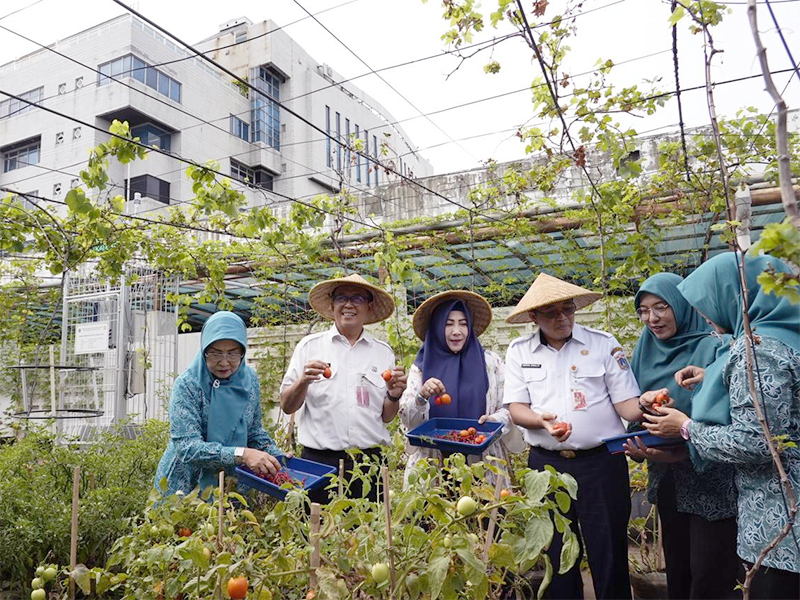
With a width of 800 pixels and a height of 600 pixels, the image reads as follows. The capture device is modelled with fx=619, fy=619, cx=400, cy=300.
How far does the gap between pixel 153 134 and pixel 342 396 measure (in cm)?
1784

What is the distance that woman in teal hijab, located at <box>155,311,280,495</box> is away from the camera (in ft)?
7.17

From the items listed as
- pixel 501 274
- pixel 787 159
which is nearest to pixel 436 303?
pixel 787 159

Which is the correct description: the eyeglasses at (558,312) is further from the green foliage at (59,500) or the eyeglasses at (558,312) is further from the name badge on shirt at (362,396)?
the green foliage at (59,500)

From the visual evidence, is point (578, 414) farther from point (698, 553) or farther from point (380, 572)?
point (380, 572)

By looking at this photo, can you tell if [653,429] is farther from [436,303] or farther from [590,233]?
[590,233]

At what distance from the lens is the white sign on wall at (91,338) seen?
5863 mm

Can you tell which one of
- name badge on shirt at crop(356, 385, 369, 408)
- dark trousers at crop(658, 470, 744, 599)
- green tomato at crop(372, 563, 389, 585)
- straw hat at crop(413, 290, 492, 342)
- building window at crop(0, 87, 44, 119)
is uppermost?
building window at crop(0, 87, 44, 119)

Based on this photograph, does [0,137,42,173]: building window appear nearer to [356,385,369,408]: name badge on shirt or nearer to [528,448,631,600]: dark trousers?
[356,385,369,408]: name badge on shirt

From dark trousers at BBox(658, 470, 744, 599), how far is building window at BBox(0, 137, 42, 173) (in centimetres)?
2187

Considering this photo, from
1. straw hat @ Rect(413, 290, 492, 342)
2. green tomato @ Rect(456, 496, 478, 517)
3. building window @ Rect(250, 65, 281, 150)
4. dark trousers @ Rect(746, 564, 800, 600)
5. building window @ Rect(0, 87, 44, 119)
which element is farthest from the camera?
building window @ Rect(250, 65, 281, 150)

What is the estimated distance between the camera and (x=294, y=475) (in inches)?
88.0

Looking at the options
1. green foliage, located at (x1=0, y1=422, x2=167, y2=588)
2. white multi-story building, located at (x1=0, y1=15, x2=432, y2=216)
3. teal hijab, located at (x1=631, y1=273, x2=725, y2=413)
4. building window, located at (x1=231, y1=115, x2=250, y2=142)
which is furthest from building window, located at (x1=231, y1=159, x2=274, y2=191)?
teal hijab, located at (x1=631, y1=273, x2=725, y2=413)

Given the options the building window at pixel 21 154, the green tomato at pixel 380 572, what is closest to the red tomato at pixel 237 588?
the green tomato at pixel 380 572

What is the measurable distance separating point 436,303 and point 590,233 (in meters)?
2.68
